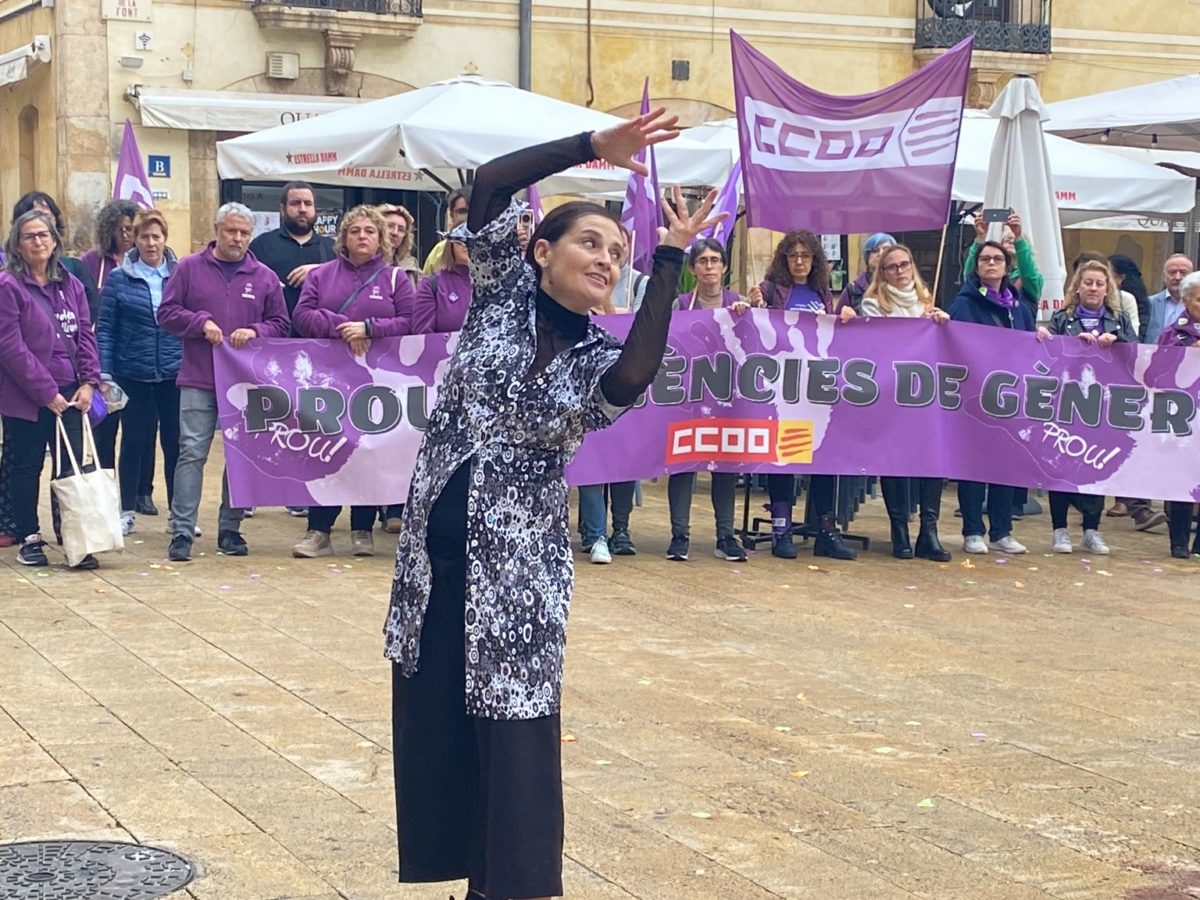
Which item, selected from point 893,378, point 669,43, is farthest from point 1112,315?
point 669,43

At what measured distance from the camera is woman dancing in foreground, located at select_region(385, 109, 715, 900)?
4.05 m

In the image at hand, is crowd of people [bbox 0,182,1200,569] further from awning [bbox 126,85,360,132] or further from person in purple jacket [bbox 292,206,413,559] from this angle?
awning [bbox 126,85,360,132]

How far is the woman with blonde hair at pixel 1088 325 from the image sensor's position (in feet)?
38.2

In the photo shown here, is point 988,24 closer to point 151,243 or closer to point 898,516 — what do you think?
point 898,516

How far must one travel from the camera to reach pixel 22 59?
2309 centimetres

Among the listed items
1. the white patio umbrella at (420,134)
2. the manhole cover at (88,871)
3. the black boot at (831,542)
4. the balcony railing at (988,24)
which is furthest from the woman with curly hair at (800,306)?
the balcony railing at (988,24)

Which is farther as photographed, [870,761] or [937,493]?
[937,493]

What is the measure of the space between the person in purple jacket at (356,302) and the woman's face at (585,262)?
6.48 m

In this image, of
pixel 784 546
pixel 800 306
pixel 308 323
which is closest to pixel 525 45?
pixel 800 306

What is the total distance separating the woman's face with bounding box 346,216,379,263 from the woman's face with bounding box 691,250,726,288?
6.25 feet

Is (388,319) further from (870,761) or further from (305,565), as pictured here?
(870,761)

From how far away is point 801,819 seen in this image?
5.60 meters

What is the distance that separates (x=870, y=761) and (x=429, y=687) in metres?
2.52

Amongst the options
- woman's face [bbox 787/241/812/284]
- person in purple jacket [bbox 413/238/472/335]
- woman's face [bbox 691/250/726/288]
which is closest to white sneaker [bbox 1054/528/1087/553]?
woman's face [bbox 787/241/812/284]
